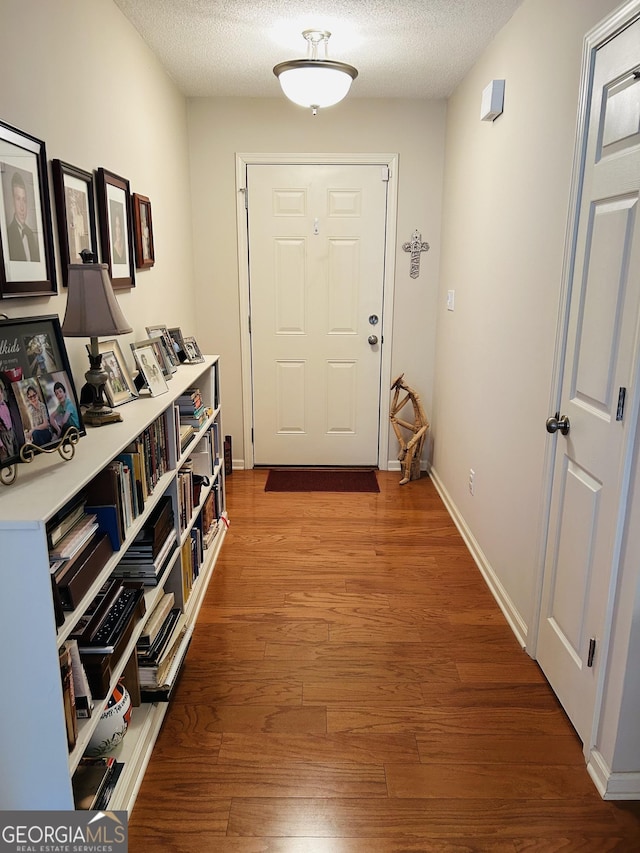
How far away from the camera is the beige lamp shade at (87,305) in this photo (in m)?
1.76

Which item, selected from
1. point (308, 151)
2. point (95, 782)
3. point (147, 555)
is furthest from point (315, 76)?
point (95, 782)

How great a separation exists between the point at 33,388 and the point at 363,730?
144 centimetres

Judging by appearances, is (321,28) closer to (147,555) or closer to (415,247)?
(415,247)

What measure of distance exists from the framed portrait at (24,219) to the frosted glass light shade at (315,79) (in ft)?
4.73

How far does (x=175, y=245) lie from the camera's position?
3.56 meters

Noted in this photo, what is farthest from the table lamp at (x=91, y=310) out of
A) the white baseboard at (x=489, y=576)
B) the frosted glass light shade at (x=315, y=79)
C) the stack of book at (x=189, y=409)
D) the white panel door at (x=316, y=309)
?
the white panel door at (x=316, y=309)

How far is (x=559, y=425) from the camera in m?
1.95

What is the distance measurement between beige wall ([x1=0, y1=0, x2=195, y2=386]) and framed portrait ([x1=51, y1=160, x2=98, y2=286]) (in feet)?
0.17

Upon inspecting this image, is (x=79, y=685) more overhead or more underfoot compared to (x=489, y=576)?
more overhead

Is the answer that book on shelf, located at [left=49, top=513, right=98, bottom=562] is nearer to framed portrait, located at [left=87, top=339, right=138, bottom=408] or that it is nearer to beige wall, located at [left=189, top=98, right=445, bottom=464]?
framed portrait, located at [left=87, top=339, right=138, bottom=408]

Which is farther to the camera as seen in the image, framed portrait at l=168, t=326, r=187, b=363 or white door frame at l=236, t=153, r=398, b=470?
white door frame at l=236, t=153, r=398, b=470

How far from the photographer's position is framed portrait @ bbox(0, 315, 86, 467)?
4.29 ft

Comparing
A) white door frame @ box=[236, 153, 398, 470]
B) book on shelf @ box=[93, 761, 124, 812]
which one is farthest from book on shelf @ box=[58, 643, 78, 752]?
white door frame @ box=[236, 153, 398, 470]

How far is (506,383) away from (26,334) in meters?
1.91
